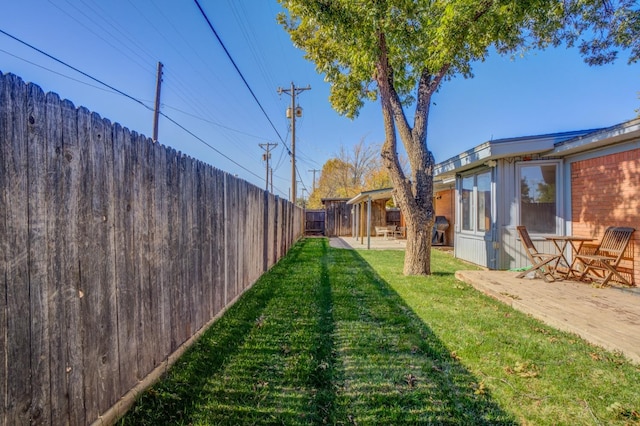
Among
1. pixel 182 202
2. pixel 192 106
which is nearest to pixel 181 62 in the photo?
pixel 192 106

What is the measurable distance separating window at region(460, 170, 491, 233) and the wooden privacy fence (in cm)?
712

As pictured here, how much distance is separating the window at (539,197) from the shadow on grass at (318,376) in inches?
185

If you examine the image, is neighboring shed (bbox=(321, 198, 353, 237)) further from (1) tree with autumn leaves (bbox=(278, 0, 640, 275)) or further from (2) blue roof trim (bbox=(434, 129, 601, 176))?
(2) blue roof trim (bbox=(434, 129, 601, 176))

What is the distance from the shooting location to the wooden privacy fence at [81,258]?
1.33 metres

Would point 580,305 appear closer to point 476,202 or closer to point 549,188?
point 549,188

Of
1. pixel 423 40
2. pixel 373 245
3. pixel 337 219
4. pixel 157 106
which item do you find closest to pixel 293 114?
pixel 157 106

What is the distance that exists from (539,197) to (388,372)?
20.9ft

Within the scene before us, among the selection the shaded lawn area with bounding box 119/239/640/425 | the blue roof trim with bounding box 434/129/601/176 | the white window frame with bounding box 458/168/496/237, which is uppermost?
the blue roof trim with bounding box 434/129/601/176

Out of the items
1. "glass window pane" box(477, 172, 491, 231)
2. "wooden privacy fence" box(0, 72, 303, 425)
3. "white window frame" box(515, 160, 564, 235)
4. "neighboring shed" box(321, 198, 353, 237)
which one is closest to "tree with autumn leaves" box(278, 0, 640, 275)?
"glass window pane" box(477, 172, 491, 231)

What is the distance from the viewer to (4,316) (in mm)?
1280

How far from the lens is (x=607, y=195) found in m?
5.67

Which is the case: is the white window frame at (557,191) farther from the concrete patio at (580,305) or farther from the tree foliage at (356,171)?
the tree foliage at (356,171)

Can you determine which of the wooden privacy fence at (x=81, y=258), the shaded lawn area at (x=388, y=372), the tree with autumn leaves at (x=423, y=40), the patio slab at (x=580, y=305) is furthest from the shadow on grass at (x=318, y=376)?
the tree with autumn leaves at (x=423, y=40)

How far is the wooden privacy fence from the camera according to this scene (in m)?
1.33
